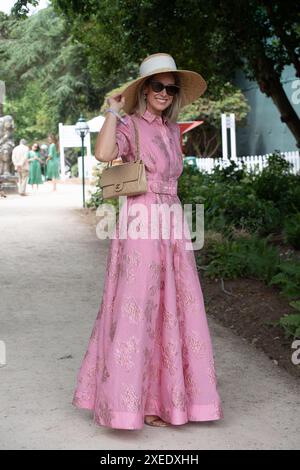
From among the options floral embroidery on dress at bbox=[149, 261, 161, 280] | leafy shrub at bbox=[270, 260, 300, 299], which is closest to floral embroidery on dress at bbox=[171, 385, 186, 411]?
floral embroidery on dress at bbox=[149, 261, 161, 280]

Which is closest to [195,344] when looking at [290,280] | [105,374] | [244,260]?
[105,374]

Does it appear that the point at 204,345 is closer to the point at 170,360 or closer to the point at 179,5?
the point at 170,360

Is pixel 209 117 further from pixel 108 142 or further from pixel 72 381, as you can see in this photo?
pixel 108 142

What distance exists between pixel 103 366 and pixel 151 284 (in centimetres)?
52

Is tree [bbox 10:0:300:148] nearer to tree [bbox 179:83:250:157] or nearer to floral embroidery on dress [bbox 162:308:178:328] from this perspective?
floral embroidery on dress [bbox 162:308:178:328]

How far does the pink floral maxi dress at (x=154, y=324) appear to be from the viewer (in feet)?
16.6

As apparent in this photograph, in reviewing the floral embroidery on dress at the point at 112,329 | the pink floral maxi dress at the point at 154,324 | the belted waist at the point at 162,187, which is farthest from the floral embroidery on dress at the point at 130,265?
the belted waist at the point at 162,187

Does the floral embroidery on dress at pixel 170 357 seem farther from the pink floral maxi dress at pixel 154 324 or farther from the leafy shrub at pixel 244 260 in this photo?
the leafy shrub at pixel 244 260

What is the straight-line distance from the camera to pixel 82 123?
76.1 feet

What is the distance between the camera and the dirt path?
5.02 m

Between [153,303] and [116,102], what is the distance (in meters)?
1.12

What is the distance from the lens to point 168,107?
533cm

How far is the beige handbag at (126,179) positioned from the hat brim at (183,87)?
0.13 m

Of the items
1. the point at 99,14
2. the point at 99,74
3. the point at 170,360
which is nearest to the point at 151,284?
the point at 170,360
